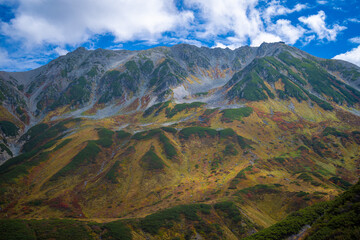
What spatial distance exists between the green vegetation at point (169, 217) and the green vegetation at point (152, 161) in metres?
45.9

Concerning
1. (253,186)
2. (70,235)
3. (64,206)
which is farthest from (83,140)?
(253,186)

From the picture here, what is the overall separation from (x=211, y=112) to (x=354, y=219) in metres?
170

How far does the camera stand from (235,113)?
174 m

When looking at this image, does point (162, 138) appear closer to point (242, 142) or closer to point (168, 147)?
point (168, 147)

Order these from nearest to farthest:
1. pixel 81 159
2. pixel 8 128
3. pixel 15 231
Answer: pixel 15 231
pixel 81 159
pixel 8 128

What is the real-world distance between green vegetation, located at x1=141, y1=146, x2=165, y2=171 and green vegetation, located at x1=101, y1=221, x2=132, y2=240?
179 feet

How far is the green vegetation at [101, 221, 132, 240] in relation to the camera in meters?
50.3

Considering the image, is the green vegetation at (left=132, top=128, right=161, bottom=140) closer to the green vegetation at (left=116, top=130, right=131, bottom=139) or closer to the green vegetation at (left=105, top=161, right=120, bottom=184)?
the green vegetation at (left=116, top=130, right=131, bottom=139)

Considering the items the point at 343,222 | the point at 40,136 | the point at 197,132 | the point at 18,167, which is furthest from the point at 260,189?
the point at 40,136

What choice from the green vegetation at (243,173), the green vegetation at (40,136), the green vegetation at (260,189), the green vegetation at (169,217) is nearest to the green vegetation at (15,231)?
the green vegetation at (169,217)

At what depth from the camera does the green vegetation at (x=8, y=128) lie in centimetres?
18398

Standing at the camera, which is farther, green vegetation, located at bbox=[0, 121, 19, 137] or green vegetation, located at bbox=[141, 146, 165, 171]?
green vegetation, located at bbox=[0, 121, 19, 137]

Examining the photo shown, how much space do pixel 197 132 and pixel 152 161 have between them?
53.3 m

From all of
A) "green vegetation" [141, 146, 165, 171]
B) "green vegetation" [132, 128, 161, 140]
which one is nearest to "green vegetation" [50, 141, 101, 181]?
"green vegetation" [132, 128, 161, 140]
